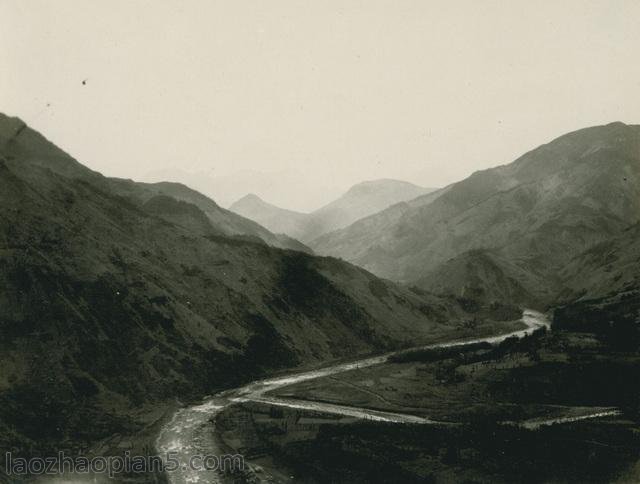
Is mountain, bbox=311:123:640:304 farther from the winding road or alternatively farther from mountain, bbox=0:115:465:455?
the winding road

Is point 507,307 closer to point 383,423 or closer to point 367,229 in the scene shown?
point 383,423

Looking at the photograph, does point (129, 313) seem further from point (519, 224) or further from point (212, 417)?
point (519, 224)

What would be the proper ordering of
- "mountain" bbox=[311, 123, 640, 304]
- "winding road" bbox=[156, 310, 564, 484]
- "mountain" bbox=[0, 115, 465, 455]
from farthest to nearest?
"mountain" bbox=[311, 123, 640, 304]
"mountain" bbox=[0, 115, 465, 455]
"winding road" bbox=[156, 310, 564, 484]

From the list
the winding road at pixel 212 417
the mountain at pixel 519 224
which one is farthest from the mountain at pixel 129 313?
the mountain at pixel 519 224


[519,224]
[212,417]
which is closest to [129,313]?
[212,417]

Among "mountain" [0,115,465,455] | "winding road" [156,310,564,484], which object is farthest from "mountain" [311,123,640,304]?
"winding road" [156,310,564,484]

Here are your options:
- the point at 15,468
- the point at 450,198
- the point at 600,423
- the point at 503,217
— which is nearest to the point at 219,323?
the point at 15,468
